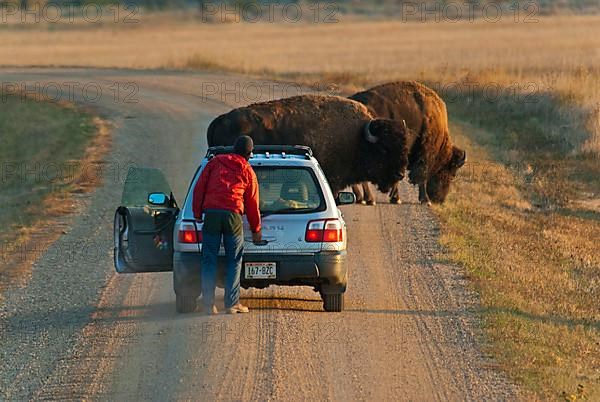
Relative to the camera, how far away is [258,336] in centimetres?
1098

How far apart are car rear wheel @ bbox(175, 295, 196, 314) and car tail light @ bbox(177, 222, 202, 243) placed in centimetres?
60

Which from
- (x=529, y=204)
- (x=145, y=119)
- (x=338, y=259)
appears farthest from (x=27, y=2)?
(x=338, y=259)

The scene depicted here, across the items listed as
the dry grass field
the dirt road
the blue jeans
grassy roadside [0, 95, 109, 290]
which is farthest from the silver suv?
grassy roadside [0, 95, 109, 290]

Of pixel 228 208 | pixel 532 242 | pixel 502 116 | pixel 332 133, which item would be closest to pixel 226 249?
pixel 228 208

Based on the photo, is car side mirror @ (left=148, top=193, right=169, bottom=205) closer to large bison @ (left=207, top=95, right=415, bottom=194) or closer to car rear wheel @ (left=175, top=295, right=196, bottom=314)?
car rear wheel @ (left=175, top=295, right=196, bottom=314)

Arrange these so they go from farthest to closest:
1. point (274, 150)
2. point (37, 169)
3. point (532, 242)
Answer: point (37, 169) → point (532, 242) → point (274, 150)

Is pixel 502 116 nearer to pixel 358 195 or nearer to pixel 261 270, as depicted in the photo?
pixel 358 195

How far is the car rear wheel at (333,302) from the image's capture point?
11883 mm

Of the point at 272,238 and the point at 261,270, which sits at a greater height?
the point at 272,238

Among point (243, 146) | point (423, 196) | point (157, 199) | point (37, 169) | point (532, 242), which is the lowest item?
point (37, 169)

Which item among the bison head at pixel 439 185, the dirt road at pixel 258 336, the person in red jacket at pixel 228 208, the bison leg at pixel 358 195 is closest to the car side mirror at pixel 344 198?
the dirt road at pixel 258 336

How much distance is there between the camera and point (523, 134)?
2970 centimetres

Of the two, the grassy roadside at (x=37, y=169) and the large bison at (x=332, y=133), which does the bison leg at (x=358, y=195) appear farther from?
the grassy roadside at (x=37, y=169)

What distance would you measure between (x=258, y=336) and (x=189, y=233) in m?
1.20
